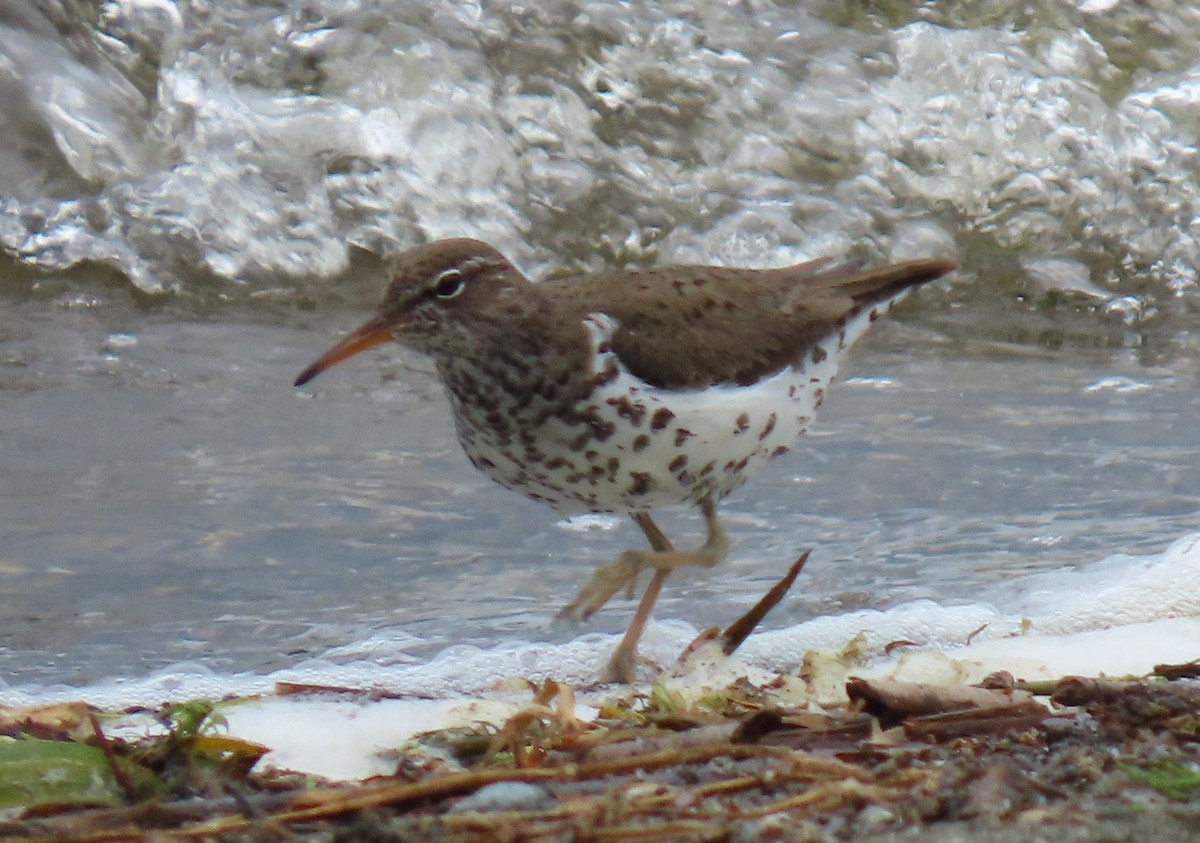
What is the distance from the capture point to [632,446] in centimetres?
483

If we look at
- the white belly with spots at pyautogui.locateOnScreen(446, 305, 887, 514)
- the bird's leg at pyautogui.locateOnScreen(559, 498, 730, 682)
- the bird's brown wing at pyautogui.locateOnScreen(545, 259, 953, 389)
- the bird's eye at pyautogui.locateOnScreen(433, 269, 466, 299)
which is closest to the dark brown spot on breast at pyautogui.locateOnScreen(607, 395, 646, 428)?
the white belly with spots at pyautogui.locateOnScreen(446, 305, 887, 514)

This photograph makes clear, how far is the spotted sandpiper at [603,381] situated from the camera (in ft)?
15.9

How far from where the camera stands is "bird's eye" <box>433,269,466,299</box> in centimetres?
505

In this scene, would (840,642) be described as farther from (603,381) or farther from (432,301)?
(432,301)

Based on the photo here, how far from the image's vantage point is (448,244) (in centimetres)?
514

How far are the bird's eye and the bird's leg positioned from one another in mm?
923

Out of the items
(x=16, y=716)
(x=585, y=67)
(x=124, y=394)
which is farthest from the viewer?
(x=585, y=67)

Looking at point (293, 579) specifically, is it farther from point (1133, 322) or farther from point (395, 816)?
point (1133, 322)

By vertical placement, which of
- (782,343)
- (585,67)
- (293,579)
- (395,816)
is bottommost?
(293,579)

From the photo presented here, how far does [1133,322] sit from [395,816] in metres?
7.87

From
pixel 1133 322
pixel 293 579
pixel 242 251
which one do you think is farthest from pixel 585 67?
pixel 293 579

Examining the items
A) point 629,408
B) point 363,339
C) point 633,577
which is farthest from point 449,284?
point 633,577

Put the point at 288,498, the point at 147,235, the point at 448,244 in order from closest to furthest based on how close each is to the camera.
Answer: the point at 448,244, the point at 288,498, the point at 147,235

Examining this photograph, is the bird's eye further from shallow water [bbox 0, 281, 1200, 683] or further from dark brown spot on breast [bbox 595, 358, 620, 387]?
shallow water [bbox 0, 281, 1200, 683]
